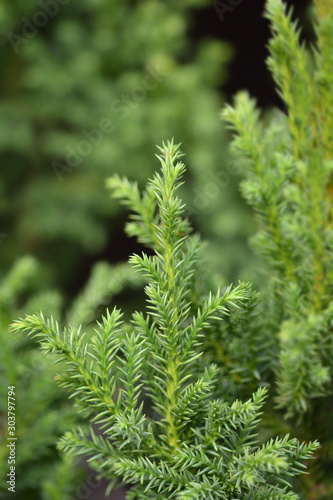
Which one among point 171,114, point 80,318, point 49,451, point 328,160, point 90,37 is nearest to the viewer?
point 328,160

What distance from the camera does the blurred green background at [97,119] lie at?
7.95 feet

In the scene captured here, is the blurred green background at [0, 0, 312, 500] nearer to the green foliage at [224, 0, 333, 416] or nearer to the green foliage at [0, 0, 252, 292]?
the green foliage at [0, 0, 252, 292]

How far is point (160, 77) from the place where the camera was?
8.23 ft

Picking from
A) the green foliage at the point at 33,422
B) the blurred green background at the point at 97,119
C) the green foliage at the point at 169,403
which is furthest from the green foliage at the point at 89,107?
the green foliage at the point at 169,403

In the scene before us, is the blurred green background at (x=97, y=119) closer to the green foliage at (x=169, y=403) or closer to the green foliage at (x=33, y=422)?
the green foliage at (x=33, y=422)

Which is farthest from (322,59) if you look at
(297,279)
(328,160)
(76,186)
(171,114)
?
(76,186)

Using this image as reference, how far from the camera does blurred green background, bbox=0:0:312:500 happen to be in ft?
7.95

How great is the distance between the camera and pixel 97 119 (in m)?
2.52

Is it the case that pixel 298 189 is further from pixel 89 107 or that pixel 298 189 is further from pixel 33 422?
pixel 89 107

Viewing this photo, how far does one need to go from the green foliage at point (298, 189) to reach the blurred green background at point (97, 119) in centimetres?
139

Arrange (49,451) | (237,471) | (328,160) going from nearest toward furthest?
1. (237,471)
2. (328,160)
3. (49,451)

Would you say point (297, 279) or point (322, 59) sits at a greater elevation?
point (322, 59)

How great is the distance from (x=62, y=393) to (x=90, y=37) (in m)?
2.11

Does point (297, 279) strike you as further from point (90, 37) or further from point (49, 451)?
point (90, 37)
